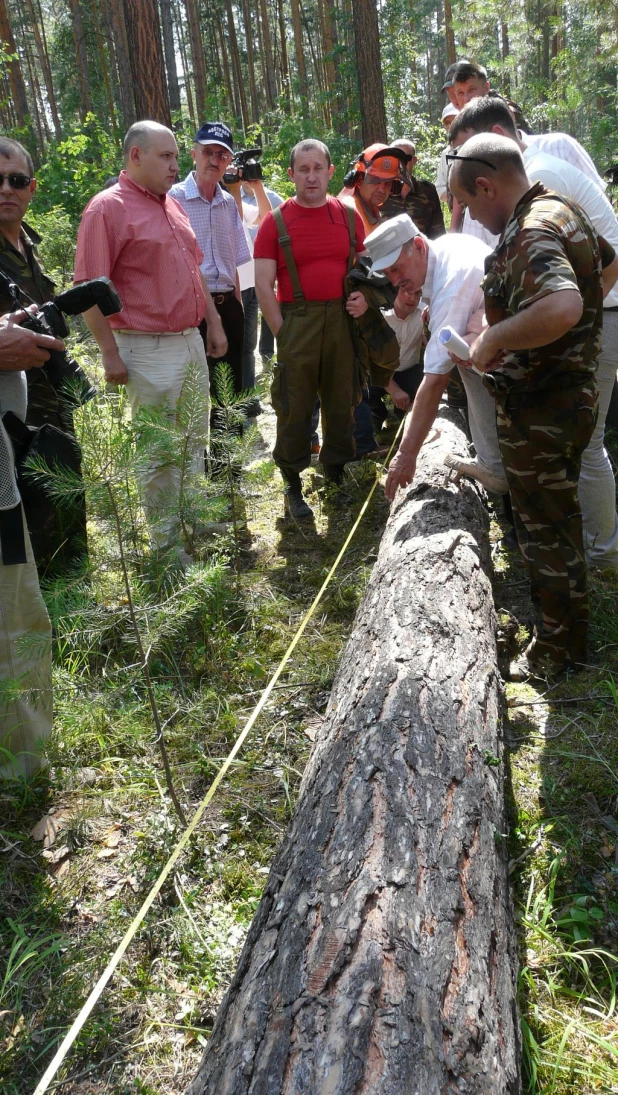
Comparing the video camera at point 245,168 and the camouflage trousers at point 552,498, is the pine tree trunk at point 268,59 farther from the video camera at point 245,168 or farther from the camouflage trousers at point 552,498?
the camouflage trousers at point 552,498

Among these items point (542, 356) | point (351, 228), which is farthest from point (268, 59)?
point (542, 356)

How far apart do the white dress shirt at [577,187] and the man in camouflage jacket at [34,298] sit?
2240mm

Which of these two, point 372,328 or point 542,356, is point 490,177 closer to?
point 542,356

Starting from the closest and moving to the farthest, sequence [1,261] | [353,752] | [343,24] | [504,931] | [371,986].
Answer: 1. [371,986]
2. [504,931]
3. [353,752]
4. [1,261]
5. [343,24]

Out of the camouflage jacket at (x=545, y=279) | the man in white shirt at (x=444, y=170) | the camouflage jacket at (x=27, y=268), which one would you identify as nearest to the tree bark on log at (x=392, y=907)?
the camouflage jacket at (x=545, y=279)

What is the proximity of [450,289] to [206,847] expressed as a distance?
2576 millimetres

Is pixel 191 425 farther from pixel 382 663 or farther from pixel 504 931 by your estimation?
pixel 504 931

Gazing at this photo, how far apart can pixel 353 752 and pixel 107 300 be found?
1.98 meters

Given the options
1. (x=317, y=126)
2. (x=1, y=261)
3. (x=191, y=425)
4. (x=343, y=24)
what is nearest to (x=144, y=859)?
(x=191, y=425)

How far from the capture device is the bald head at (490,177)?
2611 mm

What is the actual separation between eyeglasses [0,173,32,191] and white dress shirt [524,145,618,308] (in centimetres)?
226

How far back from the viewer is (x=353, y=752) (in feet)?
6.74

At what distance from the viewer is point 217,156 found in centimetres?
479

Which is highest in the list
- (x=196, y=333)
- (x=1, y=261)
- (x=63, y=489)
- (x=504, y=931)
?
(x=1, y=261)
